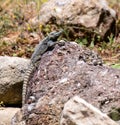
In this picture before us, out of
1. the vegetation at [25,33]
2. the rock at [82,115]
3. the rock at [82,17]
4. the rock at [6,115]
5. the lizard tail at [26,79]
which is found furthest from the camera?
the rock at [82,17]

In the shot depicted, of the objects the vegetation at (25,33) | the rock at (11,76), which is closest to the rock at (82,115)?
the rock at (11,76)

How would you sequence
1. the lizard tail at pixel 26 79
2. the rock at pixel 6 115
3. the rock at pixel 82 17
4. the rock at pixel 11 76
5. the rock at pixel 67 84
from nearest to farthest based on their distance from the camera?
1. the rock at pixel 67 84
2. the lizard tail at pixel 26 79
3. the rock at pixel 6 115
4. the rock at pixel 11 76
5. the rock at pixel 82 17

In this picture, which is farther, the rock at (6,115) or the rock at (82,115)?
the rock at (6,115)

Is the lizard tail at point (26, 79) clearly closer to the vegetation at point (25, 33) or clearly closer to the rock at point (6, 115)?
the rock at point (6, 115)

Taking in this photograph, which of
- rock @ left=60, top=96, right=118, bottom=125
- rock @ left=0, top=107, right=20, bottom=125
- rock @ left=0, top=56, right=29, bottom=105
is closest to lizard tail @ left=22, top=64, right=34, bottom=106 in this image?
rock @ left=0, top=107, right=20, bottom=125

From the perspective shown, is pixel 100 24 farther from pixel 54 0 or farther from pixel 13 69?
pixel 13 69

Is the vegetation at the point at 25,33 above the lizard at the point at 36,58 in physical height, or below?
below

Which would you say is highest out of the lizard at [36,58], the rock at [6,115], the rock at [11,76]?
the lizard at [36,58]

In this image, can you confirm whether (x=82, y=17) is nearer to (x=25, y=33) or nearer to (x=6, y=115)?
(x=25, y=33)
